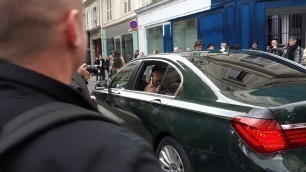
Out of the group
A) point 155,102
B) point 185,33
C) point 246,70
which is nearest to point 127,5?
point 185,33

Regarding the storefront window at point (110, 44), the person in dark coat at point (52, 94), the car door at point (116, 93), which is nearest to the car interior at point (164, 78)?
the car door at point (116, 93)

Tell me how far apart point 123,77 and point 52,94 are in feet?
13.7

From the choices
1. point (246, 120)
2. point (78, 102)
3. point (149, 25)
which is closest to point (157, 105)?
point (246, 120)

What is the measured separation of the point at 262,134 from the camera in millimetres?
2703

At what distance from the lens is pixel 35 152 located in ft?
2.94

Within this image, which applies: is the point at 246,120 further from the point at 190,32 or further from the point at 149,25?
the point at 149,25

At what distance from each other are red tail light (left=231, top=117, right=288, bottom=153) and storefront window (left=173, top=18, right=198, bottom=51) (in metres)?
14.8

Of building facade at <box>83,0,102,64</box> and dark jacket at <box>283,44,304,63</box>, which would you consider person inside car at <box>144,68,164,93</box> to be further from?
building facade at <box>83,0,102,64</box>

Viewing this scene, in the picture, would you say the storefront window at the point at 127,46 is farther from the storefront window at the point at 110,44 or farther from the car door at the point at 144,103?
the car door at the point at 144,103

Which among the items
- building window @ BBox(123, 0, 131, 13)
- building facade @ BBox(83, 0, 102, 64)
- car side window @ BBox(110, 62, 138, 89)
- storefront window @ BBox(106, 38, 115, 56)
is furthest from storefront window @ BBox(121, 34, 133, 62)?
car side window @ BBox(110, 62, 138, 89)

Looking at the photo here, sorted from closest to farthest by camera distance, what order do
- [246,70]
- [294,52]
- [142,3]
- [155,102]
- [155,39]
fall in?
[246,70]
[155,102]
[294,52]
[155,39]
[142,3]

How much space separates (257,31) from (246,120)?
39.2ft

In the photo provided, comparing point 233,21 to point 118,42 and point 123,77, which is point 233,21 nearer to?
point 123,77

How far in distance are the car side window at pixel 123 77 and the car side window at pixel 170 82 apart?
83cm
